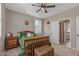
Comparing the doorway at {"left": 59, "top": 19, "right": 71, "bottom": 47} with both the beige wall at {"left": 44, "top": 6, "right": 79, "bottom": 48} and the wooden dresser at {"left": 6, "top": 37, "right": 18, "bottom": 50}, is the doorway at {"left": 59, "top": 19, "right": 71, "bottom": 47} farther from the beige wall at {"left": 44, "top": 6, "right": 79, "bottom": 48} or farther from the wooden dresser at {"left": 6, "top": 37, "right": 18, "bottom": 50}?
the wooden dresser at {"left": 6, "top": 37, "right": 18, "bottom": 50}

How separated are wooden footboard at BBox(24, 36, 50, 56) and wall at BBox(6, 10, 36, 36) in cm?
23

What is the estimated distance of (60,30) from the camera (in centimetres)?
179

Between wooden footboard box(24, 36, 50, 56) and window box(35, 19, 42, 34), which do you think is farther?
window box(35, 19, 42, 34)

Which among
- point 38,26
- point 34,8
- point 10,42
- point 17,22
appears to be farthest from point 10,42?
point 34,8

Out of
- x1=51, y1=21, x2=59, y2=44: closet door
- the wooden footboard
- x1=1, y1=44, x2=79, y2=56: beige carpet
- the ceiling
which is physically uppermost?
the ceiling

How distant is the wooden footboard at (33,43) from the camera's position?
1695 mm

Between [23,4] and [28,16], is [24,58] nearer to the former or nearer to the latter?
[28,16]

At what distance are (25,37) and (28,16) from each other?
0.43m

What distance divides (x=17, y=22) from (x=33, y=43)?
53 centimetres

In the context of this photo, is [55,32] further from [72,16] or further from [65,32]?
[72,16]

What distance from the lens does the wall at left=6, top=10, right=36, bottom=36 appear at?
168 centimetres

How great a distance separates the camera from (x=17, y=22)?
1738mm

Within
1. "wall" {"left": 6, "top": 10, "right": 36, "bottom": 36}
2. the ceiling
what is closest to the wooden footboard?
"wall" {"left": 6, "top": 10, "right": 36, "bottom": 36}

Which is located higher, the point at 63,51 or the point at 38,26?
the point at 38,26
